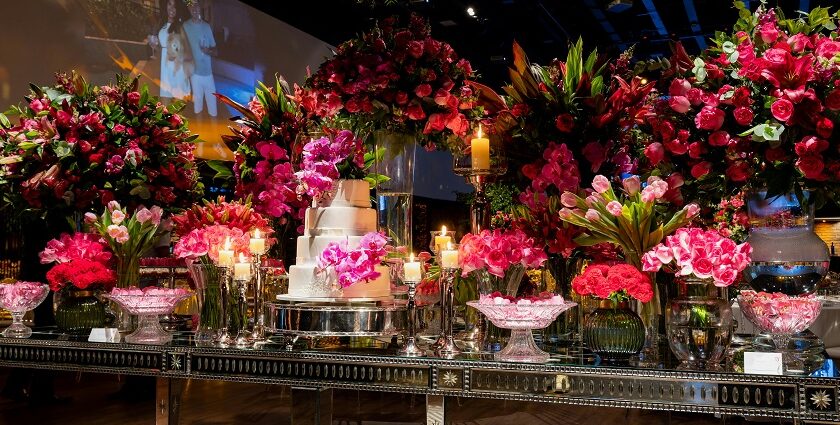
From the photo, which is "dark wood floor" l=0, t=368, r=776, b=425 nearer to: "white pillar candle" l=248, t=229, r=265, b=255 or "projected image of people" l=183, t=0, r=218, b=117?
"white pillar candle" l=248, t=229, r=265, b=255

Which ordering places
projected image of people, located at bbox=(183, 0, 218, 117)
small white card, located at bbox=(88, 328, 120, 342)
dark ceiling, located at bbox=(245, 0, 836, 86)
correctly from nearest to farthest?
small white card, located at bbox=(88, 328, 120, 342), projected image of people, located at bbox=(183, 0, 218, 117), dark ceiling, located at bbox=(245, 0, 836, 86)

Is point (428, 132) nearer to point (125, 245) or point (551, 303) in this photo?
point (551, 303)

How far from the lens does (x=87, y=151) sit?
136 inches

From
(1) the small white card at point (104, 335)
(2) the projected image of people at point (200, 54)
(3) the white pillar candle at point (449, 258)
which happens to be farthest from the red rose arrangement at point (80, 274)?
(2) the projected image of people at point (200, 54)

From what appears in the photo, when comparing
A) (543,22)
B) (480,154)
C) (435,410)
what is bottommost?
(435,410)

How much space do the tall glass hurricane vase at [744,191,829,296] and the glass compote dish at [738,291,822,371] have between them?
230mm

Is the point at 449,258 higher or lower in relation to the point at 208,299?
higher

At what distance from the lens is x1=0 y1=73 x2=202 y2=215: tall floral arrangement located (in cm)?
344

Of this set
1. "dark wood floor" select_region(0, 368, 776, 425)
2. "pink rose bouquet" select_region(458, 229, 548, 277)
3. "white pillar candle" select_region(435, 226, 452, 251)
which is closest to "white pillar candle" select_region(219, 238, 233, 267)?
"dark wood floor" select_region(0, 368, 776, 425)

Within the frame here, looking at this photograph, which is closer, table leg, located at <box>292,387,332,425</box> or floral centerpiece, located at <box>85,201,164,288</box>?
table leg, located at <box>292,387,332,425</box>

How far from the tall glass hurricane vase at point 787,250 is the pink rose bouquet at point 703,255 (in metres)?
0.29

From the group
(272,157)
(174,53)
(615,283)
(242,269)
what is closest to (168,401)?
(242,269)

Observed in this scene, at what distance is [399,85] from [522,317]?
110 cm

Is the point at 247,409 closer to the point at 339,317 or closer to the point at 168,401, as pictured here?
the point at 168,401
